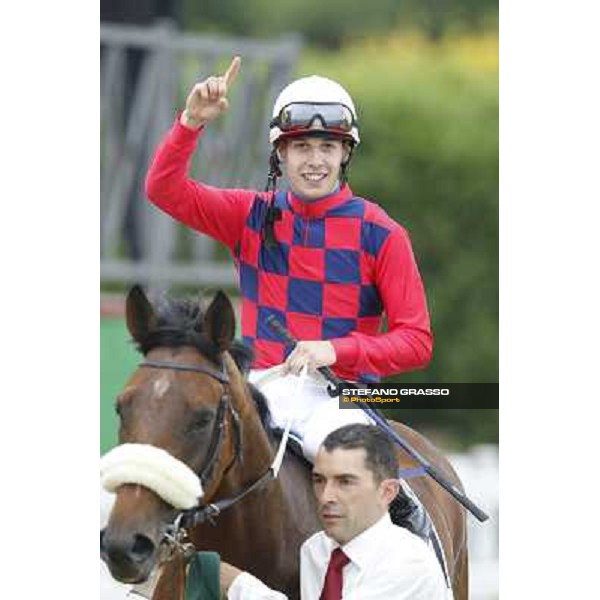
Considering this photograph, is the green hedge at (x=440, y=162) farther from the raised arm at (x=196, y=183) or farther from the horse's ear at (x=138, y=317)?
the horse's ear at (x=138, y=317)

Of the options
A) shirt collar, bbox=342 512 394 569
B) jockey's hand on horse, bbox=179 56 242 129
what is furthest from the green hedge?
shirt collar, bbox=342 512 394 569

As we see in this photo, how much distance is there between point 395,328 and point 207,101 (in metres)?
0.75

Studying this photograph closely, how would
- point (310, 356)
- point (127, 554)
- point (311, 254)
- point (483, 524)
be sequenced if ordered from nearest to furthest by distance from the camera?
point (127, 554), point (310, 356), point (311, 254), point (483, 524)

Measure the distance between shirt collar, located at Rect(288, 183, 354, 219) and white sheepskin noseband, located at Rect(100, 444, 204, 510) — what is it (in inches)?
40.1

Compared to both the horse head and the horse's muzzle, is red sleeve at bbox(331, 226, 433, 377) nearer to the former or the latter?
the horse head

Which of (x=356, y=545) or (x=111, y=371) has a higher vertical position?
(x=111, y=371)

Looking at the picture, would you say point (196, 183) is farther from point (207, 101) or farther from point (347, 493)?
point (347, 493)

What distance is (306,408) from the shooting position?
13.3ft

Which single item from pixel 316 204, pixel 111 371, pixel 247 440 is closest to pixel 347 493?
pixel 247 440

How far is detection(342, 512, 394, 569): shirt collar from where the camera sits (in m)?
3.62

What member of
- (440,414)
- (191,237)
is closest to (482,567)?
(440,414)

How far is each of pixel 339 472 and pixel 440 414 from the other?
279 centimetres

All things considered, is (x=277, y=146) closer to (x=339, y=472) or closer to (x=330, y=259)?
(x=330, y=259)

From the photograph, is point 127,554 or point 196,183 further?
point 196,183
